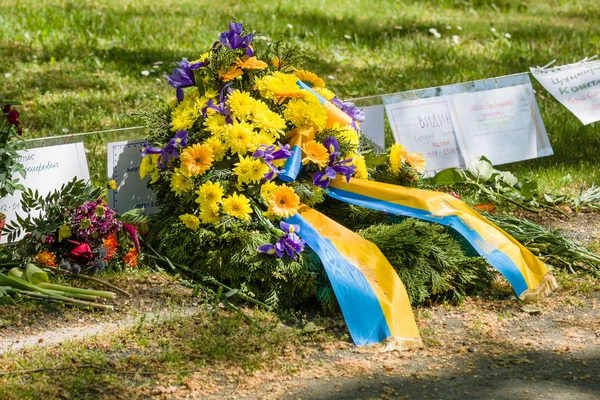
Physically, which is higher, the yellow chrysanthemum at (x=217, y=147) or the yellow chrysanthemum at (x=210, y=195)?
the yellow chrysanthemum at (x=217, y=147)

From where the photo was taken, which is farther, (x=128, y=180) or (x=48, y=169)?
(x=128, y=180)

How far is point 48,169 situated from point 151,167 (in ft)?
1.75

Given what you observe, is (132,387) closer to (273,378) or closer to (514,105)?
(273,378)

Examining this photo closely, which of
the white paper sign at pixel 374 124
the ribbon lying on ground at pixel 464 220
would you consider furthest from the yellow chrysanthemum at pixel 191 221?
the white paper sign at pixel 374 124

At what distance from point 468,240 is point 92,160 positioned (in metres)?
2.16

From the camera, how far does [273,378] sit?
3.14m

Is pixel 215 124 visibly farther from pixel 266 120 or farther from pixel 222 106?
pixel 266 120

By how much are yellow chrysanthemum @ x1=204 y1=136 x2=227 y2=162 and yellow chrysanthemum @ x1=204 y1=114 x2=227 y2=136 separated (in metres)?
0.04

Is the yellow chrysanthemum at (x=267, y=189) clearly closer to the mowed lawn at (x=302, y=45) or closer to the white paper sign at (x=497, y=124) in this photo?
Answer: the white paper sign at (x=497, y=124)

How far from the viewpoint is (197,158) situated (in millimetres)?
3982

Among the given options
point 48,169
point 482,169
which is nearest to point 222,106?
point 48,169

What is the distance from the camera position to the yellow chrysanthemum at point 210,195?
387 centimetres

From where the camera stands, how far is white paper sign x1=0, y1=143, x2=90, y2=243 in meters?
4.18

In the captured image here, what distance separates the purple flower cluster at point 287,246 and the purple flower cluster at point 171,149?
0.67m
